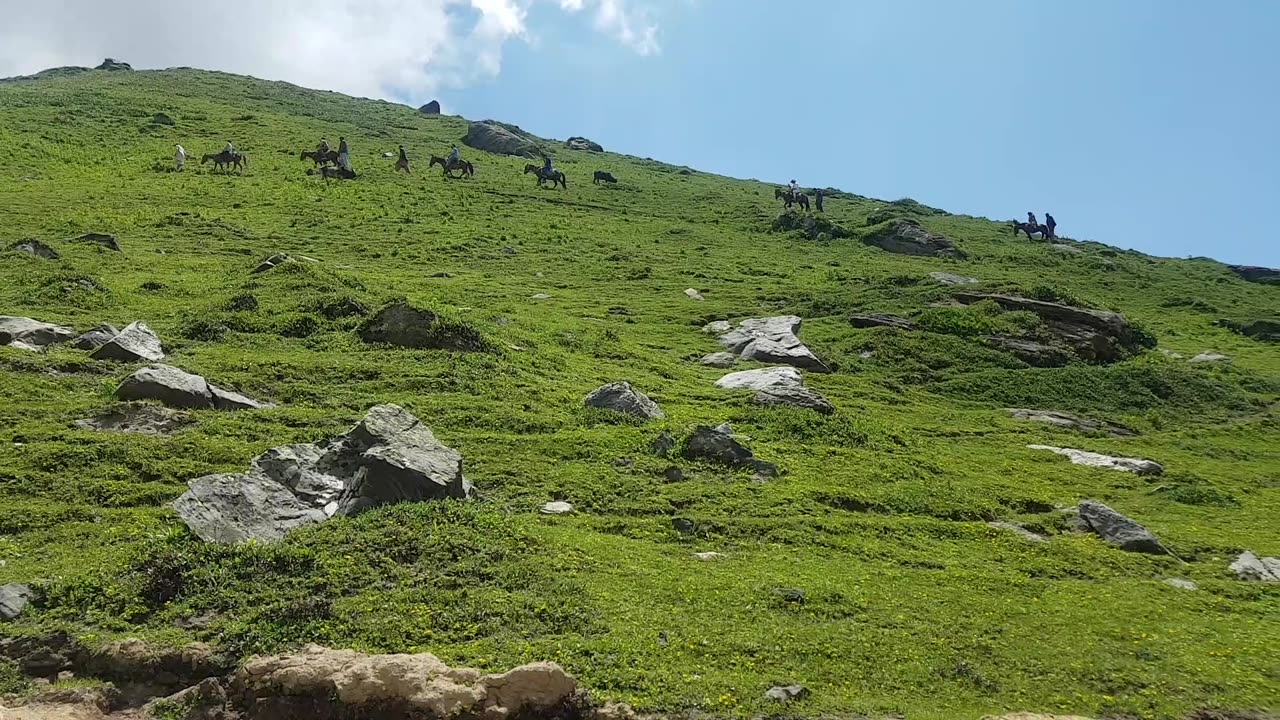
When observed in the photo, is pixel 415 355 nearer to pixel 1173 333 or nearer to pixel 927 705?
pixel 927 705

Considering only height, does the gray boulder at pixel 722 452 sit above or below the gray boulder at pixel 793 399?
below

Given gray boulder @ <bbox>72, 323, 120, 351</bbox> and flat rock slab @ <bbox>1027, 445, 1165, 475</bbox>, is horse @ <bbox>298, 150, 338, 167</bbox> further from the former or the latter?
flat rock slab @ <bbox>1027, 445, 1165, 475</bbox>

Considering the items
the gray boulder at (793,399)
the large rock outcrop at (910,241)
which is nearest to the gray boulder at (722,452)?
the gray boulder at (793,399)

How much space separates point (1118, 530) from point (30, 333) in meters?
19.2

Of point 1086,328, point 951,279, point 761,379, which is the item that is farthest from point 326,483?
point 951,279

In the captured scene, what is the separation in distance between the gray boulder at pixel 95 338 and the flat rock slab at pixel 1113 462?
18477 millimetres

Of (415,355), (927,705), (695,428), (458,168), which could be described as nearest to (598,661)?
(927,705)

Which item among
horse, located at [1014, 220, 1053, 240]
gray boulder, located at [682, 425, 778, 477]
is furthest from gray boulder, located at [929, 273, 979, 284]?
horse, located at [1014, 220, 1053, 240]

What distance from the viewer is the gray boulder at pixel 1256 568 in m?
13.0

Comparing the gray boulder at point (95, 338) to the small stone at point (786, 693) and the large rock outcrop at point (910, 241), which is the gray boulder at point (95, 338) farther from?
the large rock outcrop at point (910, 241)

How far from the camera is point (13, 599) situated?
9.29 meters

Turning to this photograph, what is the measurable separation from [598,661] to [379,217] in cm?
3356

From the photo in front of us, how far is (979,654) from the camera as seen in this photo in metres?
9.52

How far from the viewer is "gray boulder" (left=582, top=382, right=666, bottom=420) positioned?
17484 millimetres
